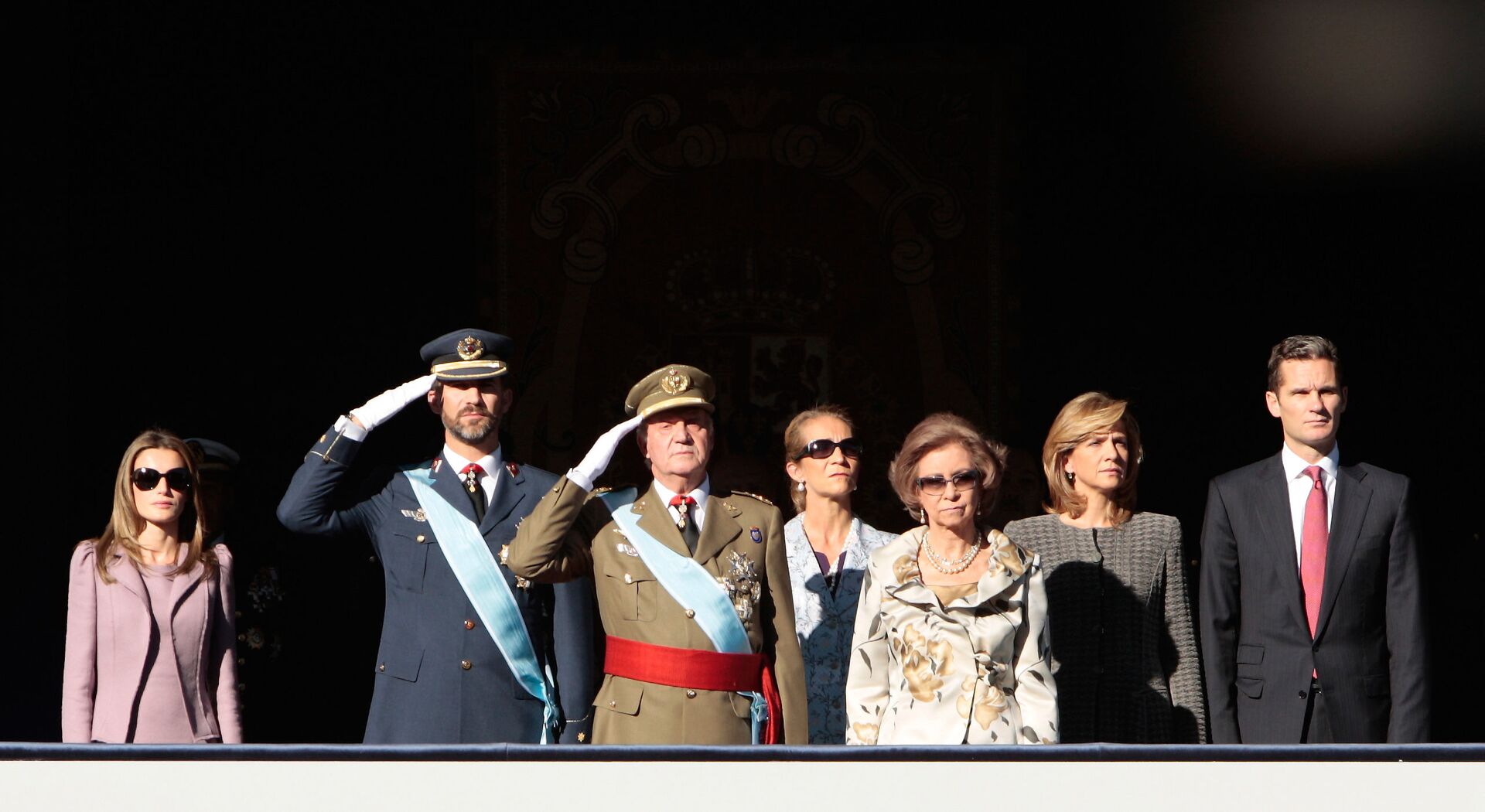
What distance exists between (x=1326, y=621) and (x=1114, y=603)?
0.45 metres

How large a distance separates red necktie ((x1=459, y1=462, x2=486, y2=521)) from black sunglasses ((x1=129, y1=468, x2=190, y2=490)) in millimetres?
654

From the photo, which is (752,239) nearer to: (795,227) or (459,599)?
(795,227)

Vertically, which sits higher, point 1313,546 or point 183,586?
point 1313,546

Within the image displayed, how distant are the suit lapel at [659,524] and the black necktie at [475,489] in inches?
14.3

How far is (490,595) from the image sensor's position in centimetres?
425

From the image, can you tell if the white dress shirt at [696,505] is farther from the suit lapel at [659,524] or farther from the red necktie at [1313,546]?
the red necktie at [1313,546]

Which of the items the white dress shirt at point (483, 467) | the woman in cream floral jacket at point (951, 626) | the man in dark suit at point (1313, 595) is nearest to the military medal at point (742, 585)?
the woman in cream floral jacket at point (951, 626)

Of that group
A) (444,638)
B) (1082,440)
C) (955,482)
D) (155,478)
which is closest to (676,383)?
(955,482)

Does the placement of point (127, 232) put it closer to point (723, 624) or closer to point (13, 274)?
point (13, 274)

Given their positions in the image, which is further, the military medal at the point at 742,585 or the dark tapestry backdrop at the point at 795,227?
the dark tapestry backdrop at the point at 795,227

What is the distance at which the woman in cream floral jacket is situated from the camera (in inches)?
150

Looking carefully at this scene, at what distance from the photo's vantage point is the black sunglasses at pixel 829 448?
15.2 feet

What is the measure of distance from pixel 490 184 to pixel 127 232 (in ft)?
3.63

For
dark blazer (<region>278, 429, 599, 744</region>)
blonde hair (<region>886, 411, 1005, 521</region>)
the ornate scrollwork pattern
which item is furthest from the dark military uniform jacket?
the ornate scrollwork pattern
